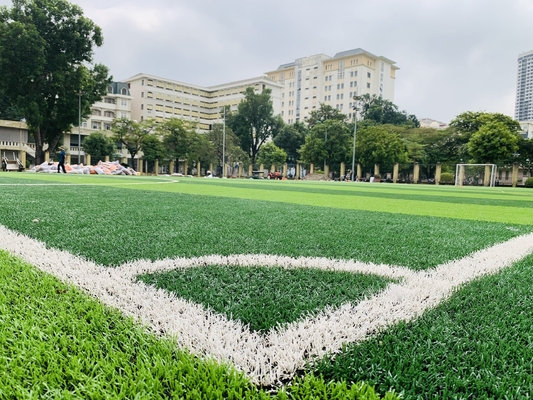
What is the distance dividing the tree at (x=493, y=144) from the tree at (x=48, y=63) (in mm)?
32235

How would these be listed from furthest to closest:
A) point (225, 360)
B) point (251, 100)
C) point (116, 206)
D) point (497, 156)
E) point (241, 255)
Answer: point (251, 100), point (497, 156), point (116, 206), point (241, 255), point (225, 360)

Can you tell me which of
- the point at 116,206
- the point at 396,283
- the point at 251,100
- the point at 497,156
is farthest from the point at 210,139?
the point at 396,283

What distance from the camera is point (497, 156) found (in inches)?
1368

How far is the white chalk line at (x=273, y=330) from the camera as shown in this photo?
3.67 ft

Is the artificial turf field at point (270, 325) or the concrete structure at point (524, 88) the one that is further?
the concrete structure at point (524, 88)

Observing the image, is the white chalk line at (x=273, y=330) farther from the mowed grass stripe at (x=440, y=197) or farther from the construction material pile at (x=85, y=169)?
the construction material pile at (x=85, y=169)

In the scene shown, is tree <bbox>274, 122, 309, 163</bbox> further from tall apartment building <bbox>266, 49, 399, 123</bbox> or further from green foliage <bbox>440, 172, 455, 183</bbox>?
tall apartment building <bbox>266, 49, 399, 123</bbox>

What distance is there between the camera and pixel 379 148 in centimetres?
4050

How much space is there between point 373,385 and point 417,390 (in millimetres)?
108

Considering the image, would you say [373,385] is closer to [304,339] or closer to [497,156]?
[304,339]

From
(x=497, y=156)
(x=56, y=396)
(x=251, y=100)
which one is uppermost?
(x=251, y=100)

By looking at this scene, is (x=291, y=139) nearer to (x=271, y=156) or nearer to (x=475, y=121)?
(x=271, y=156)

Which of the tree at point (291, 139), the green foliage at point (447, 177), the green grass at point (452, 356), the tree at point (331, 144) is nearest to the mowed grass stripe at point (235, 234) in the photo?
the green grass at point (452, 356)

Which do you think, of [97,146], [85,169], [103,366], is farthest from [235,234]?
[97,146]
